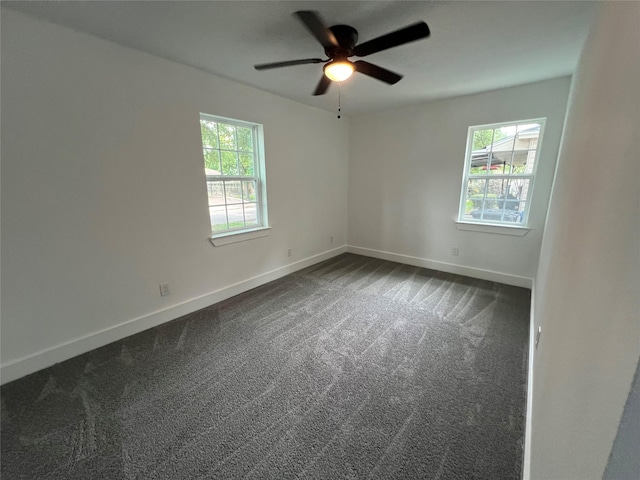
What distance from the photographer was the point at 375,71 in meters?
2.00

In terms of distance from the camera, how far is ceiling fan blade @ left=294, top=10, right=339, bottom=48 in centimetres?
139

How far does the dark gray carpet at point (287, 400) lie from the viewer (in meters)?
1.32

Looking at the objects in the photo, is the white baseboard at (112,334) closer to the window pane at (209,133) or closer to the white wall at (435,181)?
the window pane at (209,133)

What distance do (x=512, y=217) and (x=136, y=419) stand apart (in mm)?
4236

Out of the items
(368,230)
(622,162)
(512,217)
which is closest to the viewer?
(622,162)

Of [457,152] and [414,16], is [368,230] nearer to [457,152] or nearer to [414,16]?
[457,152]

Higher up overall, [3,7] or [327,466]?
[3,7]

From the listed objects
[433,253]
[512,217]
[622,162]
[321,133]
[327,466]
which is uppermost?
[321,133]

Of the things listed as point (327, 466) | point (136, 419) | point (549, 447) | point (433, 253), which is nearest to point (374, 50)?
point (549, 447)

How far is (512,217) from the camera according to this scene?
3.38 m

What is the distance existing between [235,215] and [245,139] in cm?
93

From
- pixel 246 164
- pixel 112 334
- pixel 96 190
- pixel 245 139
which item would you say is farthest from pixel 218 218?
pixel 112 334

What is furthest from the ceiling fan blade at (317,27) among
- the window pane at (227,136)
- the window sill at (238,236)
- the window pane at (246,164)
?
the window sill at (238,236)

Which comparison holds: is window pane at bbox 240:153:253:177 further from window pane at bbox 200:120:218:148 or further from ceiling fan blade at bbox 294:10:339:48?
ceiling fan blade at bbox 294:10:339:48
